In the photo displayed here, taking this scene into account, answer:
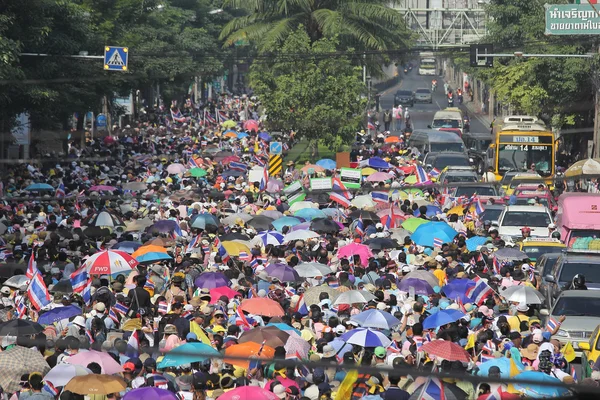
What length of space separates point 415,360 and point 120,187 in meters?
18.5

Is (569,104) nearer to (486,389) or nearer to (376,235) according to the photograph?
(376,235)

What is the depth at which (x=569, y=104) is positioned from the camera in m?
47.7

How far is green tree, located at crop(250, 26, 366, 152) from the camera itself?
4503 centimetres

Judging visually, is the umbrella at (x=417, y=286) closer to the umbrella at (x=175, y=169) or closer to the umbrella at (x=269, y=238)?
the umbrella at (x=269, y=238)

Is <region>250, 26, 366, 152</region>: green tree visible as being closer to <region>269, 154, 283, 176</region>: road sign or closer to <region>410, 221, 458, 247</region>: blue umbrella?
<region>269, 154, 283, 176</region>: road sign

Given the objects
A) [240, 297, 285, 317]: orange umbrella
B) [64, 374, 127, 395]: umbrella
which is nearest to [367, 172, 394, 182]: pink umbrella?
[240, 297, 285, 317]: orange umbrella

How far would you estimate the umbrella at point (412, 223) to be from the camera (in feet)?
79.3

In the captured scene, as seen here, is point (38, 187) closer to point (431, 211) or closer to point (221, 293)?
point (431, 211)

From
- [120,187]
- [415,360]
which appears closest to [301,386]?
[415,360]

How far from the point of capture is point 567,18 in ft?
126

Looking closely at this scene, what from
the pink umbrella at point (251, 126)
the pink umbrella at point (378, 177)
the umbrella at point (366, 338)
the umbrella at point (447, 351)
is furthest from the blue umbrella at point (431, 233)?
the pink umbrella at point (251, 126)

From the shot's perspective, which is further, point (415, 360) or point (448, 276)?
point (448, 276)

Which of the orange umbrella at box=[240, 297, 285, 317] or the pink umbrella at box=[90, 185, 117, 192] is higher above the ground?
the pink umbrella at box=[90, 185, 117, 192]

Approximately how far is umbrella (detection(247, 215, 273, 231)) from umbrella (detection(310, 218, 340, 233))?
1350mm
